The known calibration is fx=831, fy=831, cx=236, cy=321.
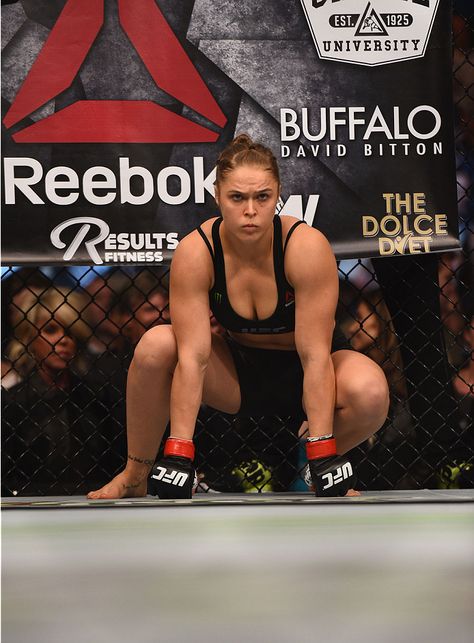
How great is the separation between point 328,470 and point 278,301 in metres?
0.34

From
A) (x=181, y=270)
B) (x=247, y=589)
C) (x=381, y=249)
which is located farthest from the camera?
(x=381, y=249)

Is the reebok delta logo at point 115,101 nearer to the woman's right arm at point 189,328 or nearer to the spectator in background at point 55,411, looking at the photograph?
the spectator in background at point 55,411

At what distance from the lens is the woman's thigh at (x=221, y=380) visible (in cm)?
165

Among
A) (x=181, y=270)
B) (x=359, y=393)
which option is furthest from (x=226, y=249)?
(x=359, y=393)

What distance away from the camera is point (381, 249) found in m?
2.13

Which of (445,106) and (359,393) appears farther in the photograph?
(445,106)

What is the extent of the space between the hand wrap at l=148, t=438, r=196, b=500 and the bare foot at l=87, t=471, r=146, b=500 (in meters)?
0.17

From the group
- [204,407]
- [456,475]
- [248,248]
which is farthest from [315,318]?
[456,475]

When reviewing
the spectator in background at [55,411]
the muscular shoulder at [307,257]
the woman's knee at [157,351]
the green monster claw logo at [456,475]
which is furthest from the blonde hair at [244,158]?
the green monster claw logo at [456,475]

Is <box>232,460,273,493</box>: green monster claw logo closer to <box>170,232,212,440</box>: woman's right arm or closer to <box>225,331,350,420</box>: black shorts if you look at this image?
<box>225,331,350,420</box>: black shorts

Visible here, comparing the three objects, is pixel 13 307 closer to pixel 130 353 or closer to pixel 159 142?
pixel 130 353

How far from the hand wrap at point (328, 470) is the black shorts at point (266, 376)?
0.22m

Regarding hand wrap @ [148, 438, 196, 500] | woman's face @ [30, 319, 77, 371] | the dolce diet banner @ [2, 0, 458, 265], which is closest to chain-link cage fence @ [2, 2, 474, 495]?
woman's face @ [30, 319, 77, 371]

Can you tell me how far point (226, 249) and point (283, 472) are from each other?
864 mm
